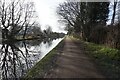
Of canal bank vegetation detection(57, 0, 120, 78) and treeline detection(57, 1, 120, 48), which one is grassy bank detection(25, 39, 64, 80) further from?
treeline detection(57, 1, 120, 48)

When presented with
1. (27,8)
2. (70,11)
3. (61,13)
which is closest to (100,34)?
(70,11)

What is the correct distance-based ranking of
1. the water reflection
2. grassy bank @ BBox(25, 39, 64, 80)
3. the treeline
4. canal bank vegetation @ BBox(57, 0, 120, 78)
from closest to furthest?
grassy bank @ BBox(25, 39, 64, 80)
the water reflection
canal bank vegetation @ BBox(57, 0, 120, 78)
the treeline

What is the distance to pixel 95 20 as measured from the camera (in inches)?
1344

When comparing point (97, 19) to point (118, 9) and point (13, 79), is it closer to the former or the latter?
point (118, 9)

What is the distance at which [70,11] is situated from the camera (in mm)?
48000

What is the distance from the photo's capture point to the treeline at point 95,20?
1803 centimetres

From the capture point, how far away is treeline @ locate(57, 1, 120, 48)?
18.0m

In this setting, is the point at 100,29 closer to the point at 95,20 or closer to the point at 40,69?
the point at 95,20

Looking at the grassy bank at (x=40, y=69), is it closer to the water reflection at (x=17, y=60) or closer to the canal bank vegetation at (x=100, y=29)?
the water reflection at (x=17, y=60)

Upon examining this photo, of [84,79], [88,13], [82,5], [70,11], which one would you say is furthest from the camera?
[70,11]

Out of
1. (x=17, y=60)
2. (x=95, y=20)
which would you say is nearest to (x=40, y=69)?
(x=17, y=60)

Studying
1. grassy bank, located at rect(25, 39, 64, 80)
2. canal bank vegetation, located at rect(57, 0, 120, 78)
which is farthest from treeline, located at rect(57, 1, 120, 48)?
grassy bank, located at rect(25, 39, 64, 80)

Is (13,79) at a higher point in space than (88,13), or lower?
lower

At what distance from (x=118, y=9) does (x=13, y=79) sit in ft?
119
